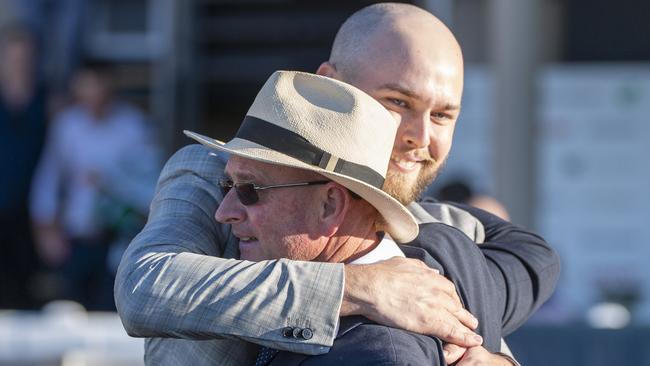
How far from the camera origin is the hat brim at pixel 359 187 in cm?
256

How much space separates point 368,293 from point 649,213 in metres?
7.16

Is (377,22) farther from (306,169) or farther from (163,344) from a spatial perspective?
(163,344)

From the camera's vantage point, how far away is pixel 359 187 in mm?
2578

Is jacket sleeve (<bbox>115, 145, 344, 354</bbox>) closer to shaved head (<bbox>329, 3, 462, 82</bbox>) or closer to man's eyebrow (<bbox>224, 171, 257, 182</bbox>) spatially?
man's eyebrow (<bbox>224, 171, 257, 182</bbox>)

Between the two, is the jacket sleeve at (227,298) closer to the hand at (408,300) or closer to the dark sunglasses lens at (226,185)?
the hand at (408,300)

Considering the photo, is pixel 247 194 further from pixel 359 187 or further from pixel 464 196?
pixel 464 196

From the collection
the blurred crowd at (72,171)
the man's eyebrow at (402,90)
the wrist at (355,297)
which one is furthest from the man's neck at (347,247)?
the blurred crowd at (72,171)

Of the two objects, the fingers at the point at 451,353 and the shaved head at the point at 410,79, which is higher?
the shaved head at the point at 410,79

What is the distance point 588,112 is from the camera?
9.34m

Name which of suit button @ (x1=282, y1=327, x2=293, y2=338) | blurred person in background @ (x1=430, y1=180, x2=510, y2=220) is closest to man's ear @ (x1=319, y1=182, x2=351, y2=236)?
suit button @ (x1=282, y1=327, x2=293, y2=338)

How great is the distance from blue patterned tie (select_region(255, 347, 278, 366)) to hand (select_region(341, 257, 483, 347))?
0.54ft

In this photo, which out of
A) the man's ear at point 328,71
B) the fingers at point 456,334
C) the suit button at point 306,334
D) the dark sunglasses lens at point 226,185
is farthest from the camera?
the man's ear at point 328,71

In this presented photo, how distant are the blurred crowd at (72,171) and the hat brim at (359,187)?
5.97 metres

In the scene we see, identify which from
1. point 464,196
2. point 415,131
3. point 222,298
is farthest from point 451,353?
point 464,196
